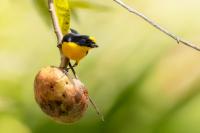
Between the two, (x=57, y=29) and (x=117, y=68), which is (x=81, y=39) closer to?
(x=57, y=29)

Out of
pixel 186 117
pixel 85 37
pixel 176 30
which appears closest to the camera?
pixel 85 37

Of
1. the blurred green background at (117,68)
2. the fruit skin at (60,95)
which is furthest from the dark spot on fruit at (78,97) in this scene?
the blurred green background at (117,68)

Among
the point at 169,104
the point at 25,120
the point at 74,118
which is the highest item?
the point at 74,118

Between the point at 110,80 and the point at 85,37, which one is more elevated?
the point at 85,37

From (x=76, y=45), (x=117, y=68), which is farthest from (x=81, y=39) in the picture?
(x=117, y=68)

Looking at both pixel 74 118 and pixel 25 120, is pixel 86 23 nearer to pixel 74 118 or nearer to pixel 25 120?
pixel 25 120

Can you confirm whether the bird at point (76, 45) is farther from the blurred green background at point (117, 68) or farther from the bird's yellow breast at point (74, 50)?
the blurred green background at point (117, 68)

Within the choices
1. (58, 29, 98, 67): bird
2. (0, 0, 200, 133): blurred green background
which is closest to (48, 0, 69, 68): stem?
(58, 29, 98, 67): bird

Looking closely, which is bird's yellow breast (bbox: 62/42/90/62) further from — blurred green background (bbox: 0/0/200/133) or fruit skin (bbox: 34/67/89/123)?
blurred green background (bbox: 0/0/200/133)

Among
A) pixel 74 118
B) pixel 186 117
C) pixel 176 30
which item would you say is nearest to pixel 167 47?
pixel 176 30
